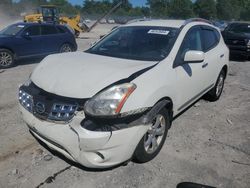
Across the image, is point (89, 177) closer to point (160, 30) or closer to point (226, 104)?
point (160, 30)

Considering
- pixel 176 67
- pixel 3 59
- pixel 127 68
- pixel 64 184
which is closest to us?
pixel 64 184

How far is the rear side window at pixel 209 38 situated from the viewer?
17.9 ft

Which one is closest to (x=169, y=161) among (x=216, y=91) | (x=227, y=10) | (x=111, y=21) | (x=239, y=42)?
(x=216, y=91)

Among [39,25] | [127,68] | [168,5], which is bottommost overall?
[168,5]

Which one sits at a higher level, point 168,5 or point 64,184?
point 64,184

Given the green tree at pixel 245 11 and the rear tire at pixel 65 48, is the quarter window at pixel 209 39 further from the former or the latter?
the green tree at pixel 245 11

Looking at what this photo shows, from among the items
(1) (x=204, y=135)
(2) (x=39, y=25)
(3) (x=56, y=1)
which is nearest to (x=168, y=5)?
(3) (x=56, y=1)

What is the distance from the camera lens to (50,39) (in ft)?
39.1

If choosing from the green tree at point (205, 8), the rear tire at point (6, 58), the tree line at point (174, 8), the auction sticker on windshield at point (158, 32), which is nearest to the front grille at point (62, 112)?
the auction sticker on windshield at point (158, 32)

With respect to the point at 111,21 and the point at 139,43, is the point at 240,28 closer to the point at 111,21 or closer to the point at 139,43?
the point at 139,43

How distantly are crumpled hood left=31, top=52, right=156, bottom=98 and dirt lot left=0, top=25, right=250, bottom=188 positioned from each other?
1.00 m

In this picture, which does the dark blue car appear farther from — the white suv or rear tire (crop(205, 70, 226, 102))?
rear tire (crop(205, 70, 226, 102))

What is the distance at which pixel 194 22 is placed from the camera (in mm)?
5219

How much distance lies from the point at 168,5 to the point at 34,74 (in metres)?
111
